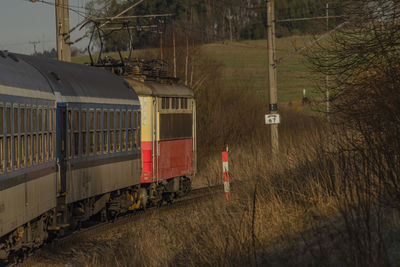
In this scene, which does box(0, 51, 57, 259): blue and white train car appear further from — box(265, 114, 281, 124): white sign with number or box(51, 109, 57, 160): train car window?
box(265, 114, 281, 124): white sign with number

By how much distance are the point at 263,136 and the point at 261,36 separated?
6706cm

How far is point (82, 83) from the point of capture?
14914 mm

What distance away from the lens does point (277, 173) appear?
14.6m

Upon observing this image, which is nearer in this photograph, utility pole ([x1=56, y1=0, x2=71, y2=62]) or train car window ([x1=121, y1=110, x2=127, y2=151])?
train car window ([x1=121, y1=110, x2=127, y2=151])

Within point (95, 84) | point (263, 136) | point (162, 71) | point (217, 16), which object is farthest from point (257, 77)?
point (95, 84)

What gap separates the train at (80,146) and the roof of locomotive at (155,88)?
26mm

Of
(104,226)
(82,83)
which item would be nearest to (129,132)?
(104,226)

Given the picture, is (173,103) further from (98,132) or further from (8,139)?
(8,139)

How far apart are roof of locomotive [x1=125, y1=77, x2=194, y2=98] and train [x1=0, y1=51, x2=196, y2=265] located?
0.03 metres

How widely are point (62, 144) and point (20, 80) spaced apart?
2852 millimetres

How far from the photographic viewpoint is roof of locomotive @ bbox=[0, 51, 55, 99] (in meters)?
9.85

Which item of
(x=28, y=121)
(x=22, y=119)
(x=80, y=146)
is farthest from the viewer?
(x=80, y=146)

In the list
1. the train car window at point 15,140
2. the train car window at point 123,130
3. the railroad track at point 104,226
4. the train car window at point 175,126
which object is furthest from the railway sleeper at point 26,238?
the train car window at point 175,126

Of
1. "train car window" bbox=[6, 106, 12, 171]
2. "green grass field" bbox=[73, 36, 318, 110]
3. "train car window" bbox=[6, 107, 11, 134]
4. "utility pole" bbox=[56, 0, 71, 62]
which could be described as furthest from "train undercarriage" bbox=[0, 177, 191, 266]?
"green grass field" bbox=[73, 36, 318, 110]
